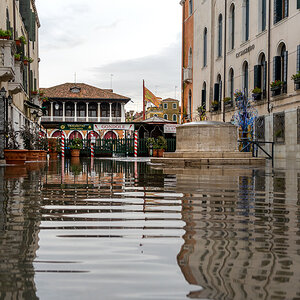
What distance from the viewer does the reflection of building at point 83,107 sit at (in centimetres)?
7312

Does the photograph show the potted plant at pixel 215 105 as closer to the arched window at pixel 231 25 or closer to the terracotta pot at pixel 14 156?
the arched window at pixel 231 25

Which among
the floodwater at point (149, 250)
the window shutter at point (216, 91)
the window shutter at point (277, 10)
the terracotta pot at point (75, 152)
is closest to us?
the floodwater at point (149, 250)

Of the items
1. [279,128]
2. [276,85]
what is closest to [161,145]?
[279,128]

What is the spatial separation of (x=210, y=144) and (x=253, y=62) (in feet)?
42.5

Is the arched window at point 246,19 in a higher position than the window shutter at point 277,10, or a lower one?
higher

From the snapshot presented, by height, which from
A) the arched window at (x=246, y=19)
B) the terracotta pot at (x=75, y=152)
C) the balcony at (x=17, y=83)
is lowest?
the terracotta pot at (x=75, y=152)

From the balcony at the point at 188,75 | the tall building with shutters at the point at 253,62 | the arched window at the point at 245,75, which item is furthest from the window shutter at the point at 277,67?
the balcony at the point at 188,75

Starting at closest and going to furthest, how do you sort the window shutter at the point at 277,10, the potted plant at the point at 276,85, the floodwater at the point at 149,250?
the floodwater at the point at 149,250
the potted plant at the point at 276,85
the window shutter at the point at 277,10

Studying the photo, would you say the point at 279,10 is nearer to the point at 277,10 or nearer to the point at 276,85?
the point at 277,10

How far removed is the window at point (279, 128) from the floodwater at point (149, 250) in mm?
19839

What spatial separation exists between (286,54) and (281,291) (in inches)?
910

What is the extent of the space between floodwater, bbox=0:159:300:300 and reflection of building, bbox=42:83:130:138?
68487mm

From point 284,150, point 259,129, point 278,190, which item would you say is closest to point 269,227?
point 278,190

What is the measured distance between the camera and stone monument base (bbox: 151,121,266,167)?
1656 centimetres
